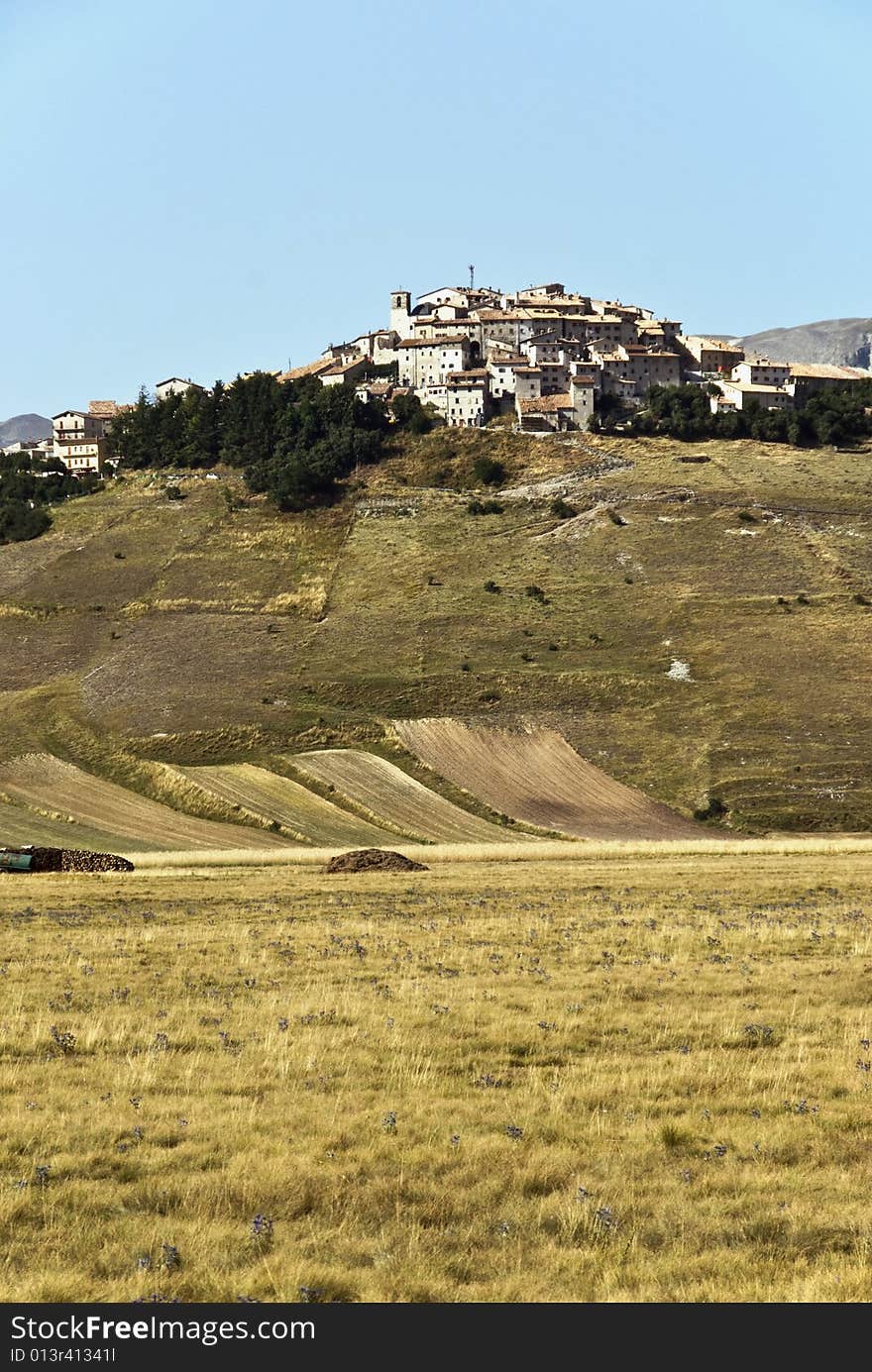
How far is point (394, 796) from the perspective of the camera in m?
94.8

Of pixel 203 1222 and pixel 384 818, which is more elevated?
pixel 203 1222

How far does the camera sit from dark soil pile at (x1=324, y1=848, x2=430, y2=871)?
177 ft

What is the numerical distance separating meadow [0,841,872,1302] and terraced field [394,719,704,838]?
60895 mm

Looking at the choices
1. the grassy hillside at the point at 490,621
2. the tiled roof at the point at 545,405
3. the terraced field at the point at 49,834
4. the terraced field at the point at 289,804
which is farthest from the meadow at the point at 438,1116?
the tiled roof at the point at 545,405

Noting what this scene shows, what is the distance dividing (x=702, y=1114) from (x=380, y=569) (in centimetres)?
13373

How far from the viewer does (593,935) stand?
29141 mm

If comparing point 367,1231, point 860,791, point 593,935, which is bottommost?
point 860,791

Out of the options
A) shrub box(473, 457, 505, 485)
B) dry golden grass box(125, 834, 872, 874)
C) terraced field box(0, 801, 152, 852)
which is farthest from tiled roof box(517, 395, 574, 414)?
dry golden grass box(125, 834, 872, 874)

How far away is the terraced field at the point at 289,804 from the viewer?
84.7m

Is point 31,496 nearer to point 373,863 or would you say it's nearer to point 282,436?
point 282,436

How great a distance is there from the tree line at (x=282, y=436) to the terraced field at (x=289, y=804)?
74570mm

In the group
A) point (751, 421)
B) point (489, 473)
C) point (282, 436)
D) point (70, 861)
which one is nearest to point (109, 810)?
point (70, 861)
